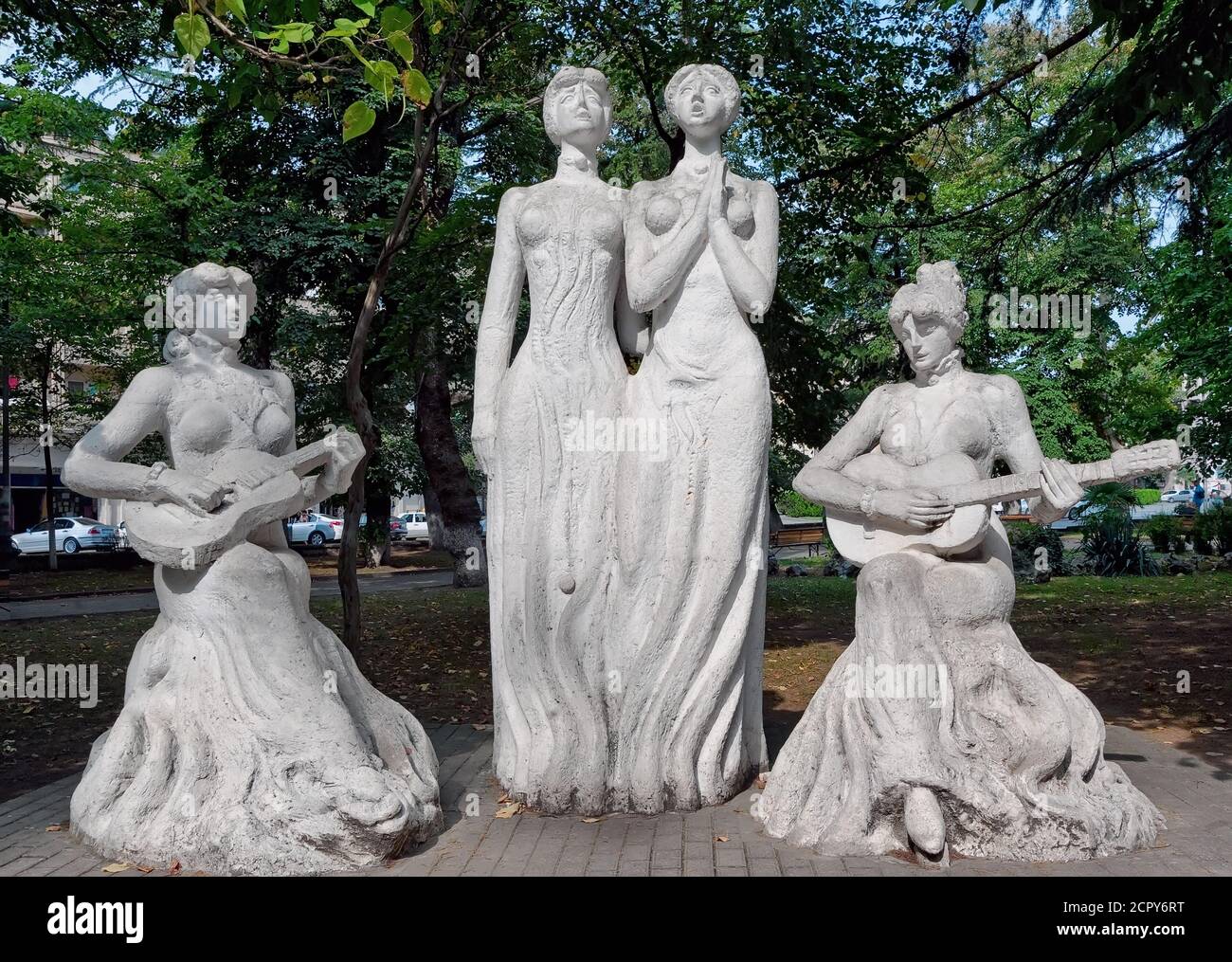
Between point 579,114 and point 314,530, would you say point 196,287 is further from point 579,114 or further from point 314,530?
point 314,530

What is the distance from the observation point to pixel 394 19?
4.57 meters

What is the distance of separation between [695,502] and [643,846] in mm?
1644

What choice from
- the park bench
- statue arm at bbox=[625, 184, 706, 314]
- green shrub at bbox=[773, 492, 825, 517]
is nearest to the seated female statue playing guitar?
statue arm at bbox=[625, 184, 706, 314]

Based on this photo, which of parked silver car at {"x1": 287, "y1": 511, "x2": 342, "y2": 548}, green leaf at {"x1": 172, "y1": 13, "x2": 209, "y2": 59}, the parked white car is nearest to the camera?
green leaf at {"x1": 172, "y1": 13, "x2": 209, "y2": 59}

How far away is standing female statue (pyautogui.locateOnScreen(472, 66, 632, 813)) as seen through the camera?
5.61 metres

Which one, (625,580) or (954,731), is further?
(625,580)

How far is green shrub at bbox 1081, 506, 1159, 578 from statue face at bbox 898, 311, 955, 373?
631 inches

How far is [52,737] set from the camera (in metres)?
8.09

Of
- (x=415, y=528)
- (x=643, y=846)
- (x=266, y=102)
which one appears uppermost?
(x=266, y=102)

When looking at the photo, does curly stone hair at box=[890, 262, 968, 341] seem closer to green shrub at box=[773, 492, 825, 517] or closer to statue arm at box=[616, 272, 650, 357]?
statue arm at box=[616, 272, 650, 357]

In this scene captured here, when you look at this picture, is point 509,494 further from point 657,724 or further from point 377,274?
point 377,274

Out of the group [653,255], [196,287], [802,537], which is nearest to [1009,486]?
[653,255]

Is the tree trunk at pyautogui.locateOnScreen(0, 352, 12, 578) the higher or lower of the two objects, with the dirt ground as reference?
higher

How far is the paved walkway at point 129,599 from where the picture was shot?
17.2m
